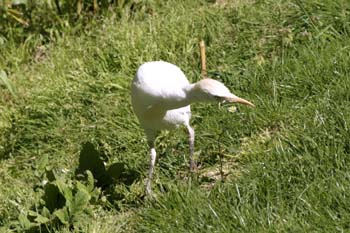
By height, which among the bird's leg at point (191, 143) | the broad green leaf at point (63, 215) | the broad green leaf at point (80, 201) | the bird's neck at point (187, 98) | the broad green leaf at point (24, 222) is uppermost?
the bird's neck at point (187, 98)

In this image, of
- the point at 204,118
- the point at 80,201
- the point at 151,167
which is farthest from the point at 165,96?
the point at 204,118

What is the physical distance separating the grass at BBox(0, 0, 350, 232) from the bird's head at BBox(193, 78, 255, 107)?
0.37 meters

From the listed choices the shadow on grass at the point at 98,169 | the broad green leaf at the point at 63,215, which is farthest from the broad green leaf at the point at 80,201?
the shadow on grass at the point at 98,169

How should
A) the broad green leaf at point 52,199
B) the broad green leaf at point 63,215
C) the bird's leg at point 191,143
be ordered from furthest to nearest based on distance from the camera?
the bird's leg at point 191,143
the broad green leaf at point 52,199
the broad green leaf at point 63,215

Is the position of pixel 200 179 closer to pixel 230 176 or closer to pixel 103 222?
pixel 230 176

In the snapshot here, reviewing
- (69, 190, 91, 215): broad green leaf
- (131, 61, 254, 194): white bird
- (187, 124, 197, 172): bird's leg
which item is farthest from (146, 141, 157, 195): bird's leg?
(69, 190, 91, 215): broad green leaf

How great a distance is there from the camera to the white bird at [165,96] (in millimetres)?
3783

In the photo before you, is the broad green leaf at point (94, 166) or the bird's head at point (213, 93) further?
the broad green leaf at point (94, 166)

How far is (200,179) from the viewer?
14.0 ft

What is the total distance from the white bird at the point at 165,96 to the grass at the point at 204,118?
266mm

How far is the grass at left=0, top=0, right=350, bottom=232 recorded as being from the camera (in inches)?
150


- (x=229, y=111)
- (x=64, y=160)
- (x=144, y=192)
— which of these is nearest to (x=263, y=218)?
(x=144, y=192)

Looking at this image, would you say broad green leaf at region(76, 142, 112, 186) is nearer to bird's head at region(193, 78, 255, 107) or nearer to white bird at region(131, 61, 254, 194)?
white bird at region(131, 61, 254, 194)

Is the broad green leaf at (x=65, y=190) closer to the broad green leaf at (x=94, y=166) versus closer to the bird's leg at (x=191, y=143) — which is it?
the broad green leaf at (x=94, y=166)
